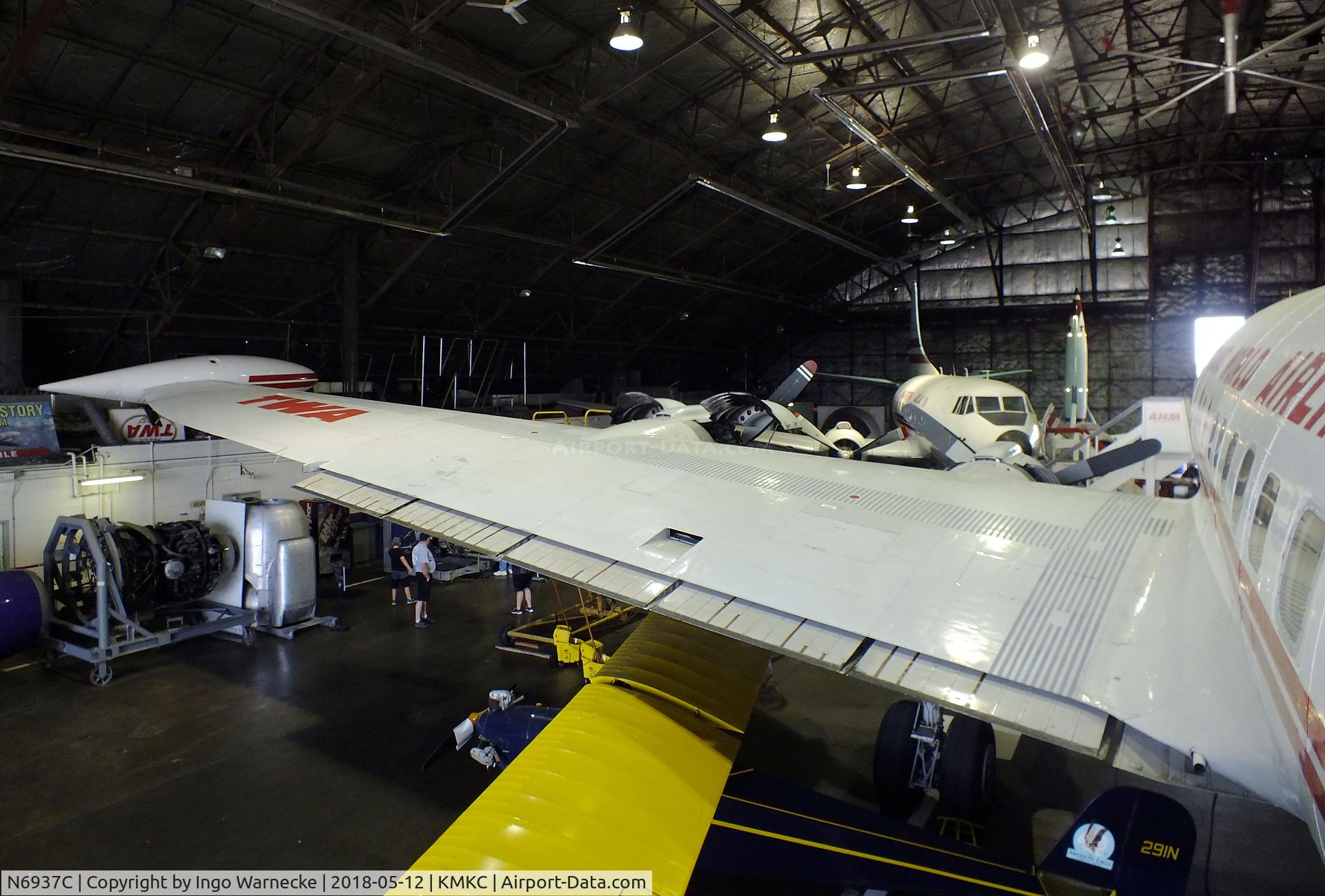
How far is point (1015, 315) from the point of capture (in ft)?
113

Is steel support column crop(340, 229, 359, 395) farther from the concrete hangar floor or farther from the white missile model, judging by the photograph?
the white missile model

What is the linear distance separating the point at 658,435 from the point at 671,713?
439 centimetres

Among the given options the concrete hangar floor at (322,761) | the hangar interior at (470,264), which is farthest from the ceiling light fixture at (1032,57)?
the concrete hangar floor at (322,761)

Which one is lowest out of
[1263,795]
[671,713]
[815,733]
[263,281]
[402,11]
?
[815,733]

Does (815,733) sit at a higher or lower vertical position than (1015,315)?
lower

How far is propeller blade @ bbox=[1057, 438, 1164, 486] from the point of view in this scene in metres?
7.98

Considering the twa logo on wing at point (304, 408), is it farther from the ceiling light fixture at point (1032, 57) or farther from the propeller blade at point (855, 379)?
the ceiling light fixture at point (1032, 57)

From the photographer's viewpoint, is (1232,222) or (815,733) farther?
(1232,222)

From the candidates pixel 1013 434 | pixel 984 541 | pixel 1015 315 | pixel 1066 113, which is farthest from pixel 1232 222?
pixel 984 541

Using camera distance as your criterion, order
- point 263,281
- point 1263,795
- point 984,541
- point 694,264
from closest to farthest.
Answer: point 1263,795 → point 984,541 → point 263,281 → point 694,264

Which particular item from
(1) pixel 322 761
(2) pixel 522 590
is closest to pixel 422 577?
(2) pixel 522 590

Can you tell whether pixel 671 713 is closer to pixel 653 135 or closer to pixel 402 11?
pixel 402 11

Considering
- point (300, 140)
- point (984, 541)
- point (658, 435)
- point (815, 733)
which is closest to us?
point (984, 541)

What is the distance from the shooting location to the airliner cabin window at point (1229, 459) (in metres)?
4.21
